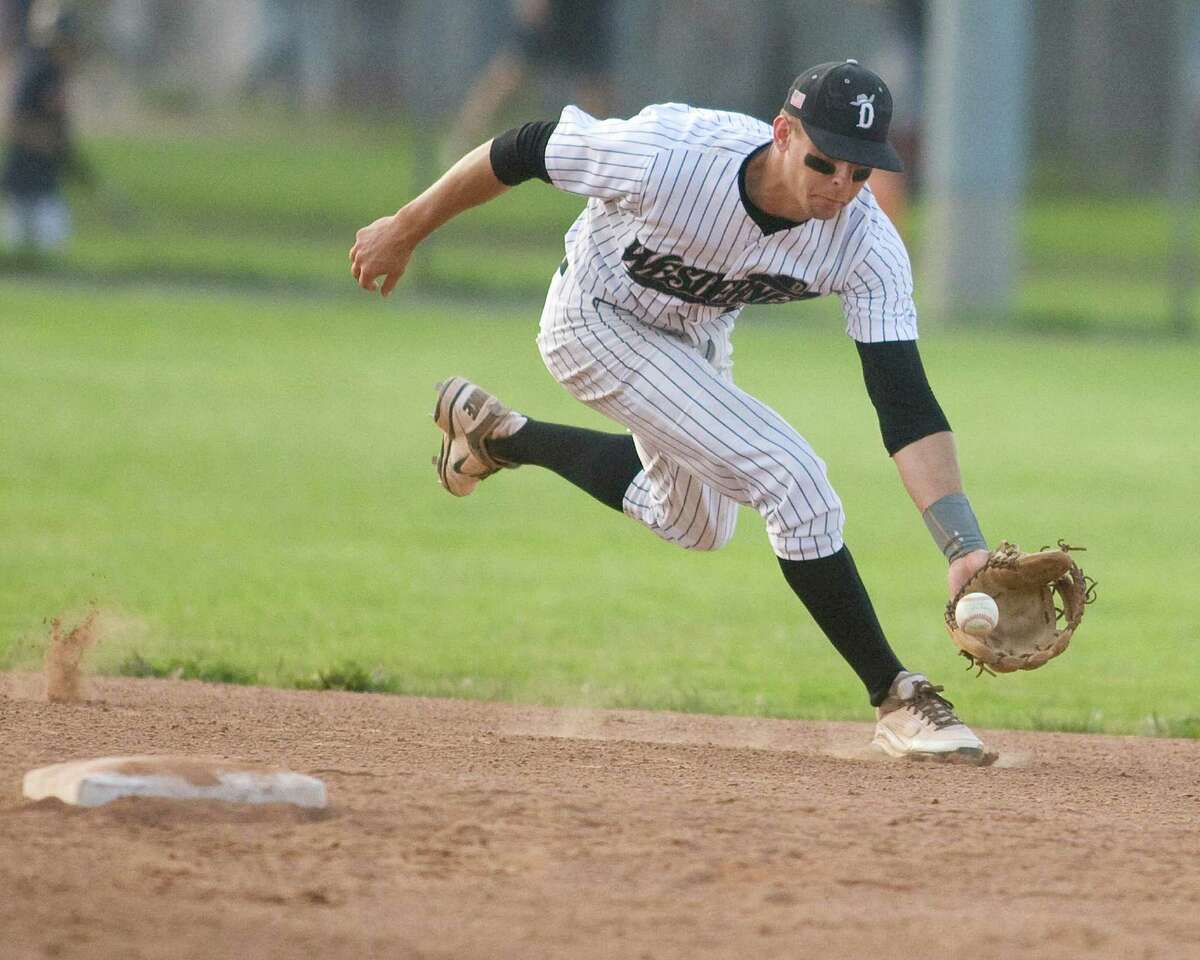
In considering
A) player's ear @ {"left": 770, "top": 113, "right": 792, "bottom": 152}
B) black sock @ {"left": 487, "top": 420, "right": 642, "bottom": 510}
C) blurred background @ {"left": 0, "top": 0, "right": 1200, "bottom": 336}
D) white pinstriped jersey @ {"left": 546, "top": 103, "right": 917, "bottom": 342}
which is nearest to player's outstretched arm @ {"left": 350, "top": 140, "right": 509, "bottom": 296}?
white pinstriped jersey @ {"left": 546, "top": 103, "right": 917, "bottom": 342}

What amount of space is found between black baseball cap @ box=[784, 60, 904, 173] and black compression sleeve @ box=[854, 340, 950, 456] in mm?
492

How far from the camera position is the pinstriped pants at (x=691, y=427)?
502cm

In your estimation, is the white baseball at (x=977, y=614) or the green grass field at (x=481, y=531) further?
the green grass field at (x=481, y=531)

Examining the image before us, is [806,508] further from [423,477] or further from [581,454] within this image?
[423,477]

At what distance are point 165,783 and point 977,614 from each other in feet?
6.25

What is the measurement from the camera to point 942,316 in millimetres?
17875

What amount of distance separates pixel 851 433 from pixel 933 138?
626 centimetres

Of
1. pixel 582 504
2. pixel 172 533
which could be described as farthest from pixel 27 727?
pixel 582 504

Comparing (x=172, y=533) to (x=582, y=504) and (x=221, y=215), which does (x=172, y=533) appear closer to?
(x=582, y=504)

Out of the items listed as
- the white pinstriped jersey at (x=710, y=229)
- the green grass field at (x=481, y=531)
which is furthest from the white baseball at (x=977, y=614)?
the green grass field at (x=481, y=531)

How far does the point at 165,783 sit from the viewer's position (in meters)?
3.92

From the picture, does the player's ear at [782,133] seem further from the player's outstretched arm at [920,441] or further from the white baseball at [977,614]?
the white baseball at [977,614]

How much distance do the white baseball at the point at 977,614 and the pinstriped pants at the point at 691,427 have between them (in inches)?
16.8

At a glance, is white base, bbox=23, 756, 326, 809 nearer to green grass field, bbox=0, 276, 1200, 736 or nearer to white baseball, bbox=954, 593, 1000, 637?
white baseball, bbox=954, 593, 1000, 637
